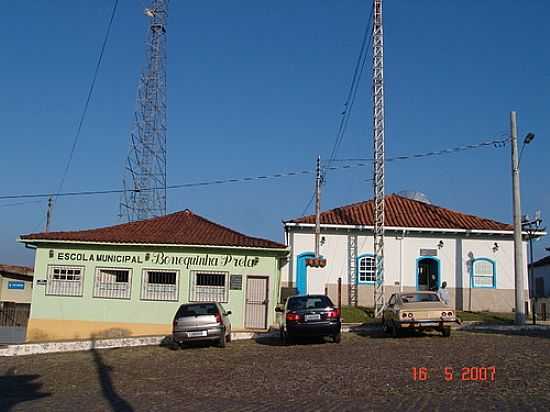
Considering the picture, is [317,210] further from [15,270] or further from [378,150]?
[15,270]

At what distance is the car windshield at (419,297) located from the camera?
20109 mm

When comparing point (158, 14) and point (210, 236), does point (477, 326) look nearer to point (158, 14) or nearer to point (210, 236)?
point (210, 236)

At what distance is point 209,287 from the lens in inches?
1012

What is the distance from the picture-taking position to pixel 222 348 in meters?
19.4

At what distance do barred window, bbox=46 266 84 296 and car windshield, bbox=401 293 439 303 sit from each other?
43.1ft

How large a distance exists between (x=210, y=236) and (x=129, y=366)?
11437 mm

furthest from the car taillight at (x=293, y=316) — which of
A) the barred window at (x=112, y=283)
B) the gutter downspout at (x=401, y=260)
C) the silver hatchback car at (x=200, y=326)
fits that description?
the gutter downspout at (x=401, y=260)

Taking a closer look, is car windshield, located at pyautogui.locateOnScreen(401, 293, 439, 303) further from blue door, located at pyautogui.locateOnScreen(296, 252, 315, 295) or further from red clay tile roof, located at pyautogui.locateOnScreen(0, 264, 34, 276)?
red clay tile roof, located at pyautogui.locateOnScreen(0, 264, 34, 276)

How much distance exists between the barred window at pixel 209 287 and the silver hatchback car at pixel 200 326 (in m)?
5.83

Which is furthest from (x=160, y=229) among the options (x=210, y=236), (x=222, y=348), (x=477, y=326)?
(x=477, y=326)

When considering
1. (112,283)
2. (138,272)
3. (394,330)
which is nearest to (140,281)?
(138,272)

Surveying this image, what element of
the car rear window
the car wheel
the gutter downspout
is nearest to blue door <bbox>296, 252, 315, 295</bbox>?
the gutter downspout

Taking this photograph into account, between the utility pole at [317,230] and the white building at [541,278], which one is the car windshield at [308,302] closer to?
the utility pole at [317,230]

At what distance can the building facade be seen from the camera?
2544cm
